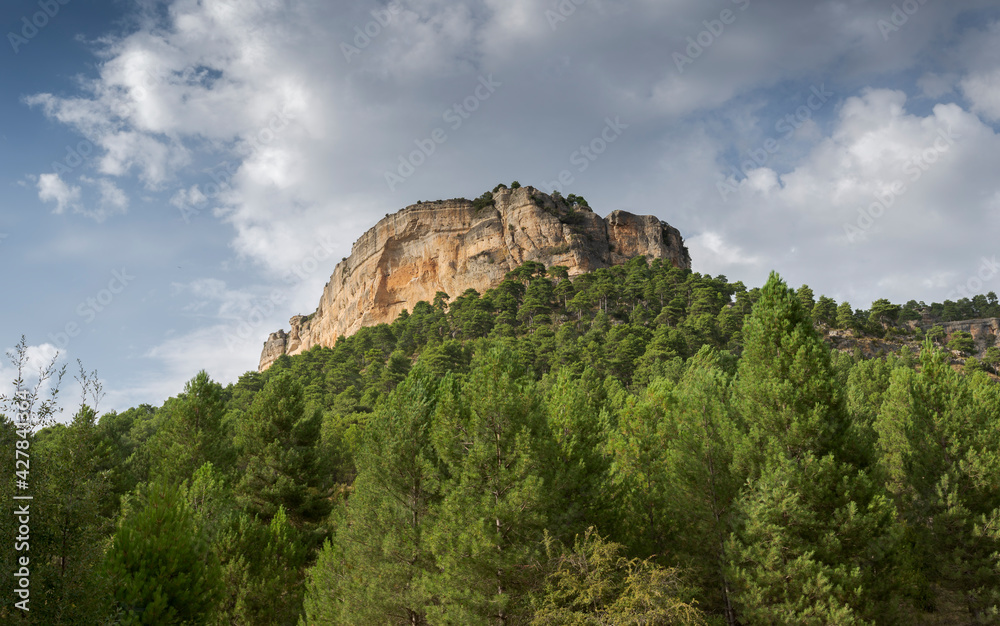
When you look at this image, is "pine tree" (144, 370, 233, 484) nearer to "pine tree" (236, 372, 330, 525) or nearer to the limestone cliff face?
"pine tree" (236, 372, 330, 525)

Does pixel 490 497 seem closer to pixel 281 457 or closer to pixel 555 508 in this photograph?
pixel 555 508

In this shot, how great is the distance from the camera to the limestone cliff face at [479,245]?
82.9m

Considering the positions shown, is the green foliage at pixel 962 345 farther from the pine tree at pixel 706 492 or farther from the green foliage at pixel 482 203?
the green foliage at pixel 482 203

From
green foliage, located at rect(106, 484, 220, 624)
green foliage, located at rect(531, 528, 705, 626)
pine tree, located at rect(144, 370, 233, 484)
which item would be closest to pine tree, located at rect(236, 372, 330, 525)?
pine tree, located at rect(144, 370, 233, 484)

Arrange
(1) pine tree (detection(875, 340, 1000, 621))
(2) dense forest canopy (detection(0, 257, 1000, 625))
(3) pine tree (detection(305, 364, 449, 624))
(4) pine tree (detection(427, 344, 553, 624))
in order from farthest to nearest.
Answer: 1. (1) pine tree (detection(875, 340, 1000, 621))
2. (3) pine tree (detection(305, 364, 449, 624))
3. (4) pine tree (detection(427, 344, 553, 624))
4. (2) dense forest canopy (detection(0, 257, 1000, 625))

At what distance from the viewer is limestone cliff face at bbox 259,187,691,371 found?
272ft

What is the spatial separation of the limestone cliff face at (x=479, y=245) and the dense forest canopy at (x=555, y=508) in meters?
63.0

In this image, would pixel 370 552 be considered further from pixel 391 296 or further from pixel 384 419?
pixel 391 296

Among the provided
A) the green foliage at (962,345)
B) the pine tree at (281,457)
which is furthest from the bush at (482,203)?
the pine tree at (281,457)

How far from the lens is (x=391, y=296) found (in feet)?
297

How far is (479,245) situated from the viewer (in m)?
85.5

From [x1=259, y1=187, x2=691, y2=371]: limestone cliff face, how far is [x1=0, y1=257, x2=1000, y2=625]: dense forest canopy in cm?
6295

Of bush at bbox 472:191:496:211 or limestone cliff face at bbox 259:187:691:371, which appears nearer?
limestone cliff face at bbox 259:187:691:371

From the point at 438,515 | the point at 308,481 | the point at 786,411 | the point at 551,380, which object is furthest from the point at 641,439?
the point at 551,380
